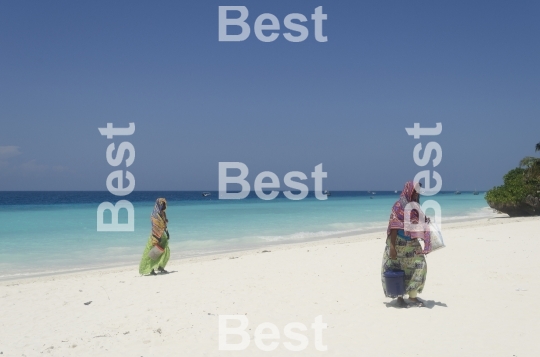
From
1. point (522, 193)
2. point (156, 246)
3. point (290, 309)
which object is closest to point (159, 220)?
point (156, 246)

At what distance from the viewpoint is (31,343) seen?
5.33 meters

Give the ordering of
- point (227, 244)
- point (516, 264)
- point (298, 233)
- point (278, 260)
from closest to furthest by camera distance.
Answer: point (516, 264)
point (278, 260)
point (227, 244)
point (298, 233)

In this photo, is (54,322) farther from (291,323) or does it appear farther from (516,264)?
(516,264)

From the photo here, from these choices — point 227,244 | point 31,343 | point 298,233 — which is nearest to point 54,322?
point 31,343

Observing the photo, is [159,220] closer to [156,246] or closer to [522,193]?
[156,246]

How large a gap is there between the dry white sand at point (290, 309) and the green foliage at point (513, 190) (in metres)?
13.9

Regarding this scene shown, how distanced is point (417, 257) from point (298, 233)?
14.5 meters

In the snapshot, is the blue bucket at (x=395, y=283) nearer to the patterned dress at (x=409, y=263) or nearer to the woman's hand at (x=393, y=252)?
the patterned dress at (x=409, y=263)

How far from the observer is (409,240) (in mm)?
5977

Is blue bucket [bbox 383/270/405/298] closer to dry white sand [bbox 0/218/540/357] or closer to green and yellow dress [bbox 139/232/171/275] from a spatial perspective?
dry white sand [bbox 0/218/540/357]

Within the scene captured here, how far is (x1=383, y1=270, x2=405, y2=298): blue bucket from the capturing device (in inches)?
238

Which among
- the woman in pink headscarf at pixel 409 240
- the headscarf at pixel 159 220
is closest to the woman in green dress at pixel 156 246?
the headscarf at pixel 159 220

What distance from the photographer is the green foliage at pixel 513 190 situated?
22.6m

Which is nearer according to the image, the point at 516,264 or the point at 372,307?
the point at 372,307
